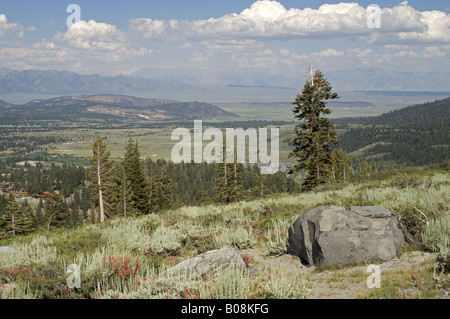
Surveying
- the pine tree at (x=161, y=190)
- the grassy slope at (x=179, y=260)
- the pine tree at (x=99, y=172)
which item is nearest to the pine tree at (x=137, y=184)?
the pine tree at (x=161, y=190)

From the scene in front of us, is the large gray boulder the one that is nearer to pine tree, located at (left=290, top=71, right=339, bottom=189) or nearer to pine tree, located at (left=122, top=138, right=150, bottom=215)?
pine tree, located at (left=290, top=71, right=339, bottom=189)

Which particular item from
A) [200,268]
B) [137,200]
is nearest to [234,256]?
[200,268]

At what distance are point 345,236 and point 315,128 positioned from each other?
94.1 feet

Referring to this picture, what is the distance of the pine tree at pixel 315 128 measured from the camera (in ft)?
117

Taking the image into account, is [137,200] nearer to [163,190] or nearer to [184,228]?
[163,190]

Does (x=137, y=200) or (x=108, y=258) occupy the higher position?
(x=108, y=258)

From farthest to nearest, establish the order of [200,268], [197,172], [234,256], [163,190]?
[197,172], [163,190], [234,256], [200,268]

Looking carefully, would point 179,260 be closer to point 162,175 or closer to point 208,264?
point 208,264

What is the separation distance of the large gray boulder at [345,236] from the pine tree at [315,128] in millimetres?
26464

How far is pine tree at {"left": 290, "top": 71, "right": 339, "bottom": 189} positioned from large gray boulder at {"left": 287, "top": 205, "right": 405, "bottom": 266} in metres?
26.5

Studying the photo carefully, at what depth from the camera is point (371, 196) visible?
15.1 m
